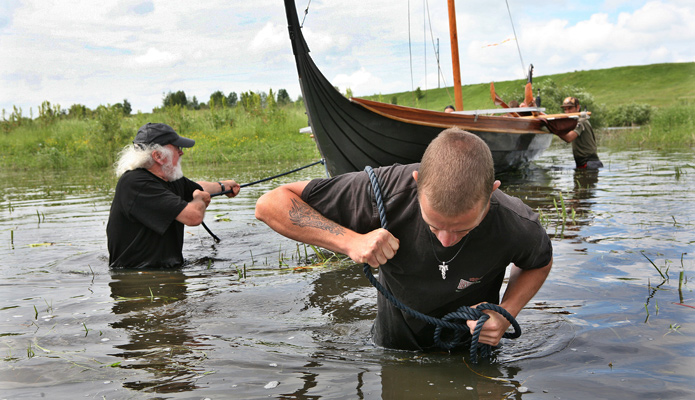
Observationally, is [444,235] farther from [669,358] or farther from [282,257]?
[282,257]

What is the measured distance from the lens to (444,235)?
2.29 m

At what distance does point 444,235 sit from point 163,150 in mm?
3757

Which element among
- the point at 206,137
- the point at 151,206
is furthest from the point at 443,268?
the point at 206,137

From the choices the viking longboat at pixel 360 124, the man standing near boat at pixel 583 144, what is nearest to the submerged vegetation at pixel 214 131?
the man standing near boat at pixel 583 144

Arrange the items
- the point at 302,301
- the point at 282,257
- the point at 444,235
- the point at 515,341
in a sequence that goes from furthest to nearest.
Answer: the point at 282,257, the point at 302,301, the point at 515,341, the point at 444,235

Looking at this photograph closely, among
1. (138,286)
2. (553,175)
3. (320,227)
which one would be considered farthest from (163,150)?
(553,175)

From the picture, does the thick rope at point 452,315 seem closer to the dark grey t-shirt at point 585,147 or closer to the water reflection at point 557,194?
the water reflection at point 557,194

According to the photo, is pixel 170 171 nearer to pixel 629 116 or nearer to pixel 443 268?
pixel 443 268

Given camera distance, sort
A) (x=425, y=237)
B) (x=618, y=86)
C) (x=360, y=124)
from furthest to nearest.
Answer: (x=618, y=86)
(x=360, y=124)
(x=425, y=237)

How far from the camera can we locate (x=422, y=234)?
99.0 inches

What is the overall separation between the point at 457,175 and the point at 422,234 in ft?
1.54

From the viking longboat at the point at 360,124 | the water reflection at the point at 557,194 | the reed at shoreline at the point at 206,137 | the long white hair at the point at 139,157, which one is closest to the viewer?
the long white hair at the point at 139,157

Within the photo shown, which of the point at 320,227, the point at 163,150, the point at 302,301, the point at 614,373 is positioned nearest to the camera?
the point at 320,227

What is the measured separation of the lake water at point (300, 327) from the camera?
273 cm
